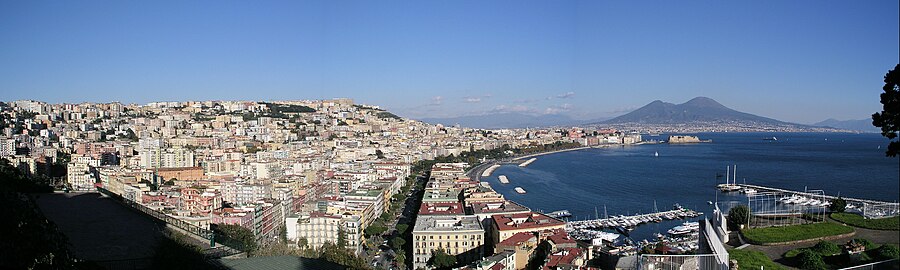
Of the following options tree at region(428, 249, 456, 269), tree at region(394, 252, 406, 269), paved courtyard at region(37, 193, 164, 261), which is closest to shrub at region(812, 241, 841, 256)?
paved courtyard at region(37, 193, 164, 261)

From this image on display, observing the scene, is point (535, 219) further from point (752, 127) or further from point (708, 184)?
point (752, 127)

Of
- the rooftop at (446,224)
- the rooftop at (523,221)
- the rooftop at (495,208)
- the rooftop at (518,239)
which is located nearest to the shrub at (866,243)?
the rooftop at (518,239)

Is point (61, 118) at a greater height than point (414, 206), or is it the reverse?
point (61, 118)

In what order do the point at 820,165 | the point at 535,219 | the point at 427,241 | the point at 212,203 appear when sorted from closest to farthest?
1. the point at 427,241
2. the point at 535,219
3. the point at 212,203
4. the point at 820,165

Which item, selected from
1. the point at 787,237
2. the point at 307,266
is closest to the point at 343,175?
the point at 307,266

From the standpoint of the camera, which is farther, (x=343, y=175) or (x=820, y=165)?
(x=820, y=165)

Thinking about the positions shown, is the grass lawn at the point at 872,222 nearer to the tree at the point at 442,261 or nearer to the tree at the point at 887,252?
the tree at the point at 887,252

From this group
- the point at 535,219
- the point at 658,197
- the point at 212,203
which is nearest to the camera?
the point at 535,219
